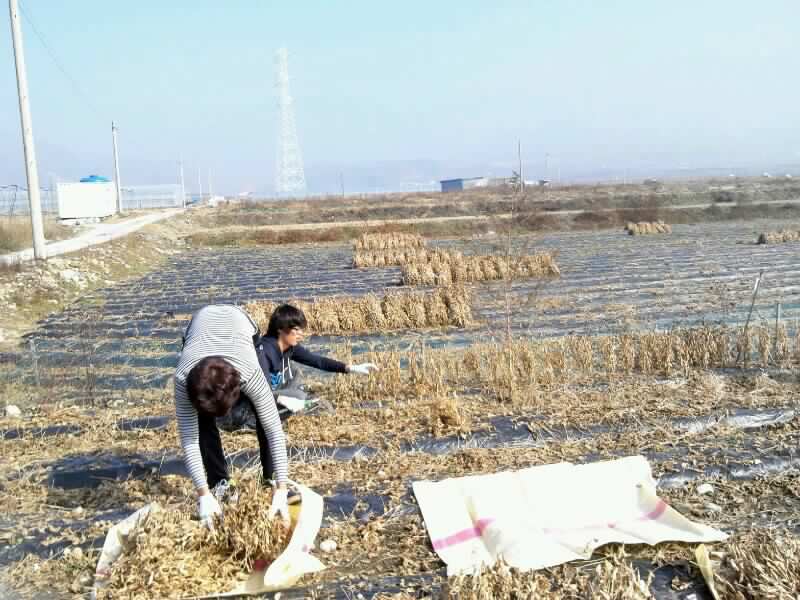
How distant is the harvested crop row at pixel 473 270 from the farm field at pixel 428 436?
3948mm

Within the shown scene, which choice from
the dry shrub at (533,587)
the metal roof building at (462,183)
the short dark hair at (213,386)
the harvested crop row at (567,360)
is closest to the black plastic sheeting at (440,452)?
the harvested crop row at (567,360)

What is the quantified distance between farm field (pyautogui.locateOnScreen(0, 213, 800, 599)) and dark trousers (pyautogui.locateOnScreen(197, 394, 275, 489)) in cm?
43

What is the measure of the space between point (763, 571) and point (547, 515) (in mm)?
1101

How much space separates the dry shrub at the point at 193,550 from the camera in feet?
8.98

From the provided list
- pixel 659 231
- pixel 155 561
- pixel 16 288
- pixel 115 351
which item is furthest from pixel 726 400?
pixel 659 231

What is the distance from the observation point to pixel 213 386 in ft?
9.23

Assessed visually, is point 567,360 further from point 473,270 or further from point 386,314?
point 473,270

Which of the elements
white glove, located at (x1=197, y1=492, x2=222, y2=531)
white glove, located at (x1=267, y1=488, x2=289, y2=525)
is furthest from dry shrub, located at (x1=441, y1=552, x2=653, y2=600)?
white glove, located at (x1=197, y1=492, x2=222, y2=531)

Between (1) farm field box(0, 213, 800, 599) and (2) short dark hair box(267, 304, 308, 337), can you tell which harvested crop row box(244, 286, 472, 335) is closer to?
(1) farm field box(0, 213, 800, 599)

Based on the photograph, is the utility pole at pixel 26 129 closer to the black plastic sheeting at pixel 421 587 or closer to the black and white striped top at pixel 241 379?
the black and white striped top at pixel 241 379

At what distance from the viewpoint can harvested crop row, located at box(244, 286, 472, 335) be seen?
30.3 feet

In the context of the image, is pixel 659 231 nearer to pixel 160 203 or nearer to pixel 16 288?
pixel 16 288

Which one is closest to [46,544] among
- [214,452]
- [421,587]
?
[214,452]

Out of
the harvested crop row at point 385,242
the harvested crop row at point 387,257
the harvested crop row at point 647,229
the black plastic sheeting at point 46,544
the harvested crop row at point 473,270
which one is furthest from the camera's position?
the harvested crop row at point 647,229
